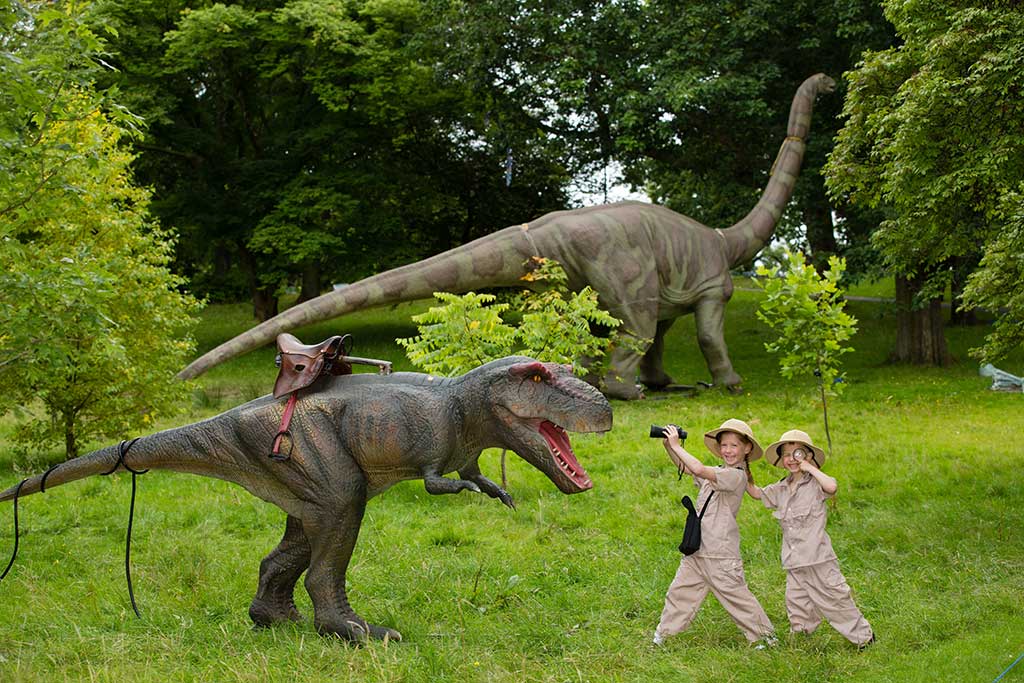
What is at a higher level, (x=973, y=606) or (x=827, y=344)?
(x=827, y=344)

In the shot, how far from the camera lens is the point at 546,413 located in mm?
5316

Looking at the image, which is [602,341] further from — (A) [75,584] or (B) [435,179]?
(B) [435,179]

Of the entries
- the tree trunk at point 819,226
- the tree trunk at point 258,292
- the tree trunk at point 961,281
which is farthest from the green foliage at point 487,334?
the tree trunk at point 258,292

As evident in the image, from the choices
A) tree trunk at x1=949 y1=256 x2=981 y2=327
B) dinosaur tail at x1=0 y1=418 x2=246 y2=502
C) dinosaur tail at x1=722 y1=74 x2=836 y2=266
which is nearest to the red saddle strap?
dinosaur tail at x1=0 y1=418 x2=246 y2=502

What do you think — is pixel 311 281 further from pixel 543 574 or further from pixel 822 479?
pixel 822 479

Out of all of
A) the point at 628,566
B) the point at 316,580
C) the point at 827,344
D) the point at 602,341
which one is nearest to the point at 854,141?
the point at 827,344

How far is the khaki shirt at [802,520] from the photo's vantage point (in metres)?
6.04

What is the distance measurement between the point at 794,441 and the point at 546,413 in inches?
66.6

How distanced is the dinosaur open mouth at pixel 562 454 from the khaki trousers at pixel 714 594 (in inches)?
43.0

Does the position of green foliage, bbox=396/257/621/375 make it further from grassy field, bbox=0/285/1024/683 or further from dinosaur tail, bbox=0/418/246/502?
dinosaur tail, bbox=0/418/246/502

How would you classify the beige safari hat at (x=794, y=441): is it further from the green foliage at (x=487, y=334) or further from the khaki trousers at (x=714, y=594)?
the green foliage at (x=487, y=334)

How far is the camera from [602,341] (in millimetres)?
10547

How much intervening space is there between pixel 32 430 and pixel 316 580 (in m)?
7.04

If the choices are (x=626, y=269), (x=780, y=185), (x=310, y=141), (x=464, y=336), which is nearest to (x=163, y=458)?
(x=464, y=336)
